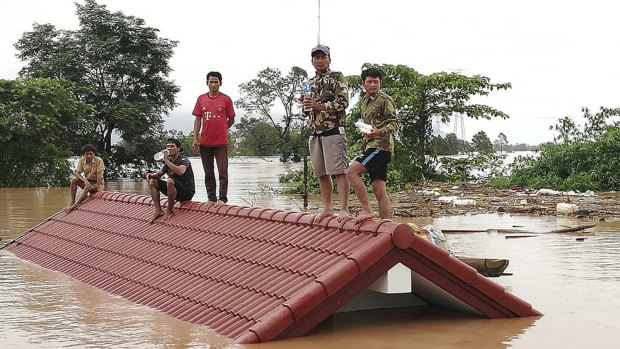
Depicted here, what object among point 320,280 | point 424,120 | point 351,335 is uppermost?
point 424,120

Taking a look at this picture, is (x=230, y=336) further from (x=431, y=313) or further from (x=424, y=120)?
(x=424, y=120)

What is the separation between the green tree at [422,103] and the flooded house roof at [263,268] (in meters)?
20.2

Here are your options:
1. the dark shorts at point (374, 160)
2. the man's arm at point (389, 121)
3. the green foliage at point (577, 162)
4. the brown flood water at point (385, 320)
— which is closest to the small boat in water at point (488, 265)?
the brown flood water at point (385, 320)

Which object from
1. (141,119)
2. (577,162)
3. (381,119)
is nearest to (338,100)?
(381,119)

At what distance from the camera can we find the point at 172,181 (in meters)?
10.7

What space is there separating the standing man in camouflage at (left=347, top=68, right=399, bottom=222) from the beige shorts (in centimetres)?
27

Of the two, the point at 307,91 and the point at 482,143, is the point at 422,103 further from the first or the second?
the point at 307,91

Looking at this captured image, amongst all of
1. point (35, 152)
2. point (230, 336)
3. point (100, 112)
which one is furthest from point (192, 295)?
point (100, 112)

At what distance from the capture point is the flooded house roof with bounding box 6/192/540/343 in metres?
6.75

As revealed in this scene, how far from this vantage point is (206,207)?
407 inches

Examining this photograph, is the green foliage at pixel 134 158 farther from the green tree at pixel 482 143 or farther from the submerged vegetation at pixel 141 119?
the green tree at pixel 482 143

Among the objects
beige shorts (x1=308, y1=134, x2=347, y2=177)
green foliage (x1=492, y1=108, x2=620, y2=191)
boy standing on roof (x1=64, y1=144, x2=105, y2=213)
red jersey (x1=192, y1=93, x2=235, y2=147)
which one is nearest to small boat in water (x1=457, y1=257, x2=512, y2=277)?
beige shorts (x1=308, y1=134, x2=347, y2=177)

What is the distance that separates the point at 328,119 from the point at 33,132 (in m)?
29.6

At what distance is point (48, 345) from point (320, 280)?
2314 mm
